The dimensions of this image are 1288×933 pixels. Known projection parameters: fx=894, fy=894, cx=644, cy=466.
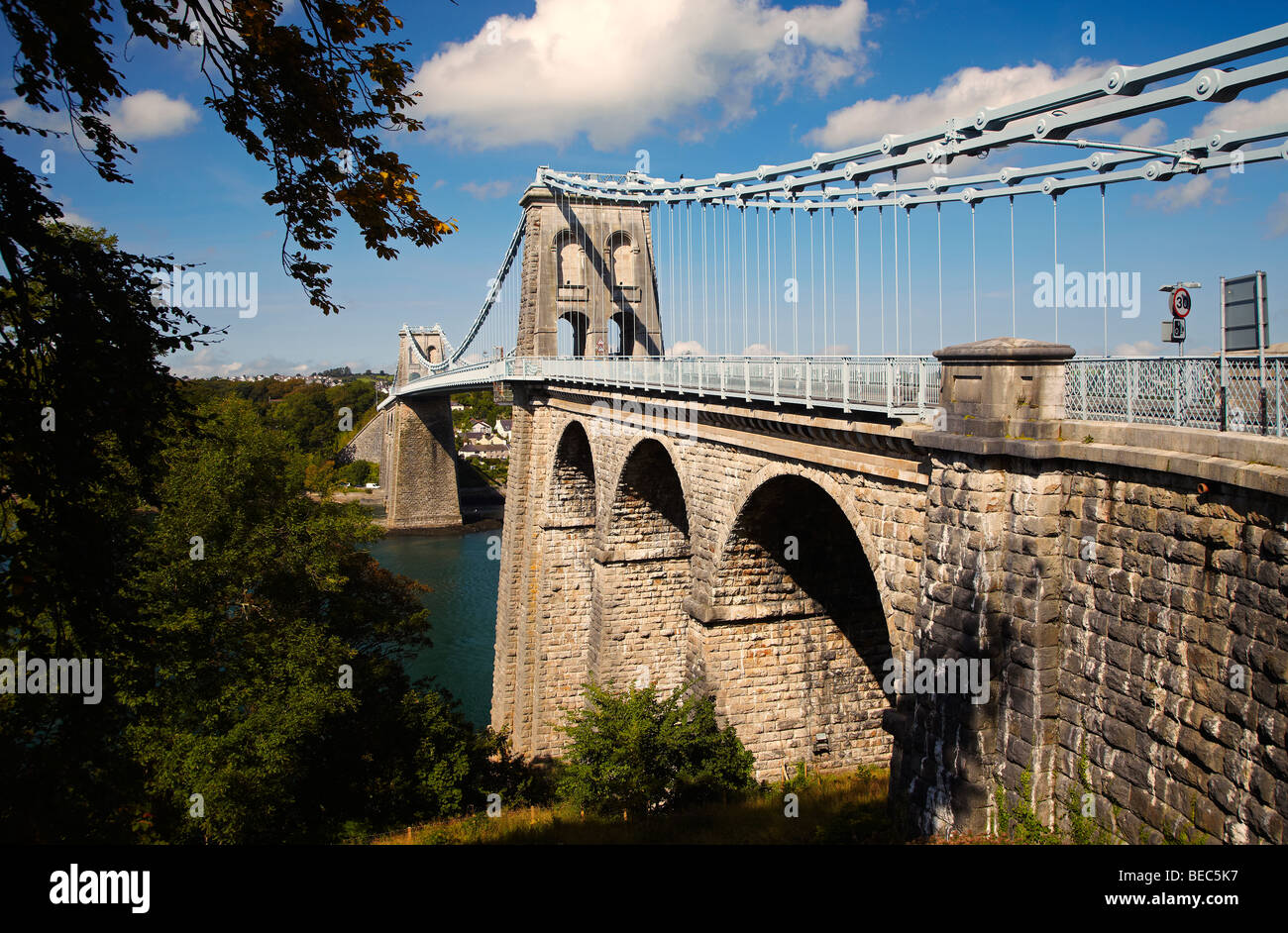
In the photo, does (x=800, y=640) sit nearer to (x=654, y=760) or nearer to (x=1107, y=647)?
(x=654, y=760)

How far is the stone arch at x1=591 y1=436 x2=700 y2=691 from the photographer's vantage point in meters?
19.0

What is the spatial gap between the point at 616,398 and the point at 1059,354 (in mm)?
11329

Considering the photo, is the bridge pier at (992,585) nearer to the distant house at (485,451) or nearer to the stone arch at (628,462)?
the stone arch at (628,462)

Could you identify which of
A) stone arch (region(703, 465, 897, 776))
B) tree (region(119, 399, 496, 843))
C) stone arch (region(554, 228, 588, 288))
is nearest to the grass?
stone arch (region(703, 465, 897, 776))

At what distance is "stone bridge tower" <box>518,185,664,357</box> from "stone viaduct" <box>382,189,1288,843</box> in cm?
1140

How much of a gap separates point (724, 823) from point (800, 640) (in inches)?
135

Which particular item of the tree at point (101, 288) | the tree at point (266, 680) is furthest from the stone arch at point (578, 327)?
the tree at point (101, 288)

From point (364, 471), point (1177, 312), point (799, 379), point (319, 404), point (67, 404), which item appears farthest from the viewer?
point (319, 404)

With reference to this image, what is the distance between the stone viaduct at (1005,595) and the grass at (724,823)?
767 mm

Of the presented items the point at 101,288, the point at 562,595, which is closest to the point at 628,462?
the point at 562,595

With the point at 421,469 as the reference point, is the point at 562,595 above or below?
below

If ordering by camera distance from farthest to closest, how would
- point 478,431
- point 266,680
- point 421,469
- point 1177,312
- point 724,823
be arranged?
point 478,431 < point 421,469 < point 266,680 < point 724,823 < point 1177,312

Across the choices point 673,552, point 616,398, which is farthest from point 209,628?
point 673,552

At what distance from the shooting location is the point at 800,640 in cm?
1434
